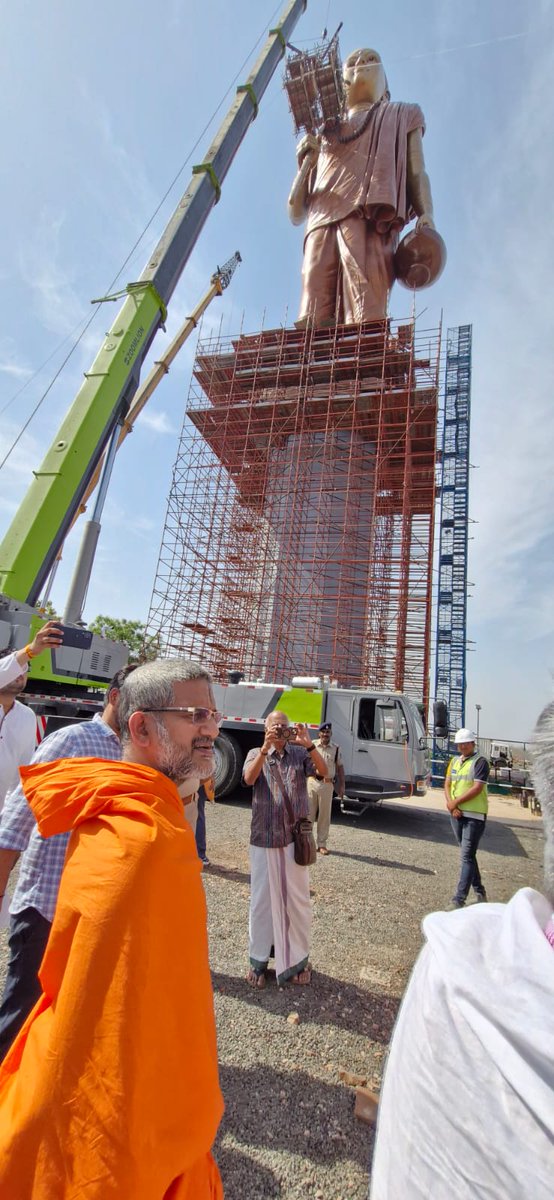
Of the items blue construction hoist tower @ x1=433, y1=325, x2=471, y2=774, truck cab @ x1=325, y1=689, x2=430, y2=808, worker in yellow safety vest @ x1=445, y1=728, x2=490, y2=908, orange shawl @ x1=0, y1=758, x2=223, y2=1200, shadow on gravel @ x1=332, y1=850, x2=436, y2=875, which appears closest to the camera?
orange shawl @ x1=0, y1=758, x2=223, y2=1200

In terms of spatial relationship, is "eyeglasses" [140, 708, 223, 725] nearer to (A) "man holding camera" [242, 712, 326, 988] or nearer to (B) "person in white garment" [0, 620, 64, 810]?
(B) "person in white garment" [0, 620, 64, 810]

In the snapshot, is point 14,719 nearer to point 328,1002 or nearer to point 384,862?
point 328,1002

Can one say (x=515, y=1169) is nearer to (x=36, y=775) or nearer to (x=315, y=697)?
(x=36, y=775)

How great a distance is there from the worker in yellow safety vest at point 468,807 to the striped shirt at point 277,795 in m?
2.21

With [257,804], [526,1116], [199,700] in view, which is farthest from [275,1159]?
[526,1116]

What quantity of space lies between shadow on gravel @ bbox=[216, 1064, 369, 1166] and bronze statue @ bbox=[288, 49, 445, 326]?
2790 centimetres

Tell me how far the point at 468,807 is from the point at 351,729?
4.11 m

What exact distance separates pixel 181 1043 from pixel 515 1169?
Answer: 522mm

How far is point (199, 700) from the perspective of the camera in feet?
4.90

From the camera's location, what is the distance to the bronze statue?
25.4m

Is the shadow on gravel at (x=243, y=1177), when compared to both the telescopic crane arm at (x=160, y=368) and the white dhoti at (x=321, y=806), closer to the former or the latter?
the white dhoti at (x=321, y=806)

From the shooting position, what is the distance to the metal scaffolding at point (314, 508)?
21672 millimetres

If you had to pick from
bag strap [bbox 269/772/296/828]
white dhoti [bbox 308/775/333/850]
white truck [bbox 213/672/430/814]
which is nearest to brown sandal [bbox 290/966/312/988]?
bag strap [bbox 269/772/296/828]

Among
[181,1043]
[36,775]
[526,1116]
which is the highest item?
[36,775]
